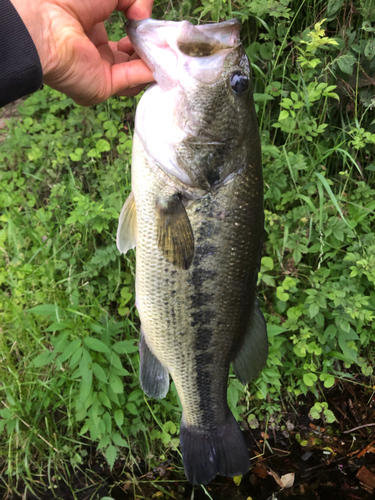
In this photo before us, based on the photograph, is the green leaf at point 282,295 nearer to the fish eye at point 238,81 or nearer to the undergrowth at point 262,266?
the undergrowth at point 262,266

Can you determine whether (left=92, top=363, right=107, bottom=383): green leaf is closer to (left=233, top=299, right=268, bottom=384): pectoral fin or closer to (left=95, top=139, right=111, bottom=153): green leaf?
(left=233, top=299, right=268, bottom=384): pectoral fin

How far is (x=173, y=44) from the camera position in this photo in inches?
48.8

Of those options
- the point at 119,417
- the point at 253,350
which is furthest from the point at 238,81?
the point at 119,417

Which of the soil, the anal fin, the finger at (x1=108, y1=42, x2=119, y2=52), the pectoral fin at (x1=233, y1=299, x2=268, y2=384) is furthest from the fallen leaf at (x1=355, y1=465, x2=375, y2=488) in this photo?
the finger at (x1=108, y1=42, x2=119, y2=52)

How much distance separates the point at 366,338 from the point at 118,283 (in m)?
1.93

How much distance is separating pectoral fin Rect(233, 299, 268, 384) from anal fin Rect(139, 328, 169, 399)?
377 millimetres

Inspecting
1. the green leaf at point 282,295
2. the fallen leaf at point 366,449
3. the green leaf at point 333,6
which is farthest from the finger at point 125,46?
the fallen leaf at point 366,449

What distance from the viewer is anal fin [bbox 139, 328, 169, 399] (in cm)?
167

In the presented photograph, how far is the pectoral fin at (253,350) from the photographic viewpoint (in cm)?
167

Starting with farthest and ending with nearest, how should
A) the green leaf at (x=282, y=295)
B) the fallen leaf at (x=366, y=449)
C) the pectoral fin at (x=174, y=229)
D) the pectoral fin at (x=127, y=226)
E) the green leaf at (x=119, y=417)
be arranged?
1. the fallen leaf at (x=366, y=449)
2. the green leaf at (x=282, y=295)
3. the green leaf at (x=119, y=417)
4. the pectoral fin at (x=127, y=226)
5. the pectoral fin at (x=174, y=229)

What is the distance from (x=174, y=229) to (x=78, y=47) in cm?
85

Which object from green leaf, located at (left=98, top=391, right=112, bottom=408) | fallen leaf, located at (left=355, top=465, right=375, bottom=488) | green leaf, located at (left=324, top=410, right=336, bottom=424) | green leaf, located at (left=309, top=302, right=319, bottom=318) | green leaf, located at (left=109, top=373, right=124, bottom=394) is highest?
green leaf, located at (left=309, top=302, right=319, bottom=318)

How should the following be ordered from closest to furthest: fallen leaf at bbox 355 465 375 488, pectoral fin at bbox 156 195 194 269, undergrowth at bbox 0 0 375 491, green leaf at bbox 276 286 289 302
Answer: pectoral fin at bbox 156 195 194 269
undergrowth at bbox 0 0 375 491
green leaf at bbox 276 286 289 302
fallen leaf at bbox 355 465 375 488

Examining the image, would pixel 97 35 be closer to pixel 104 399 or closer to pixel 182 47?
pixel 182 47
